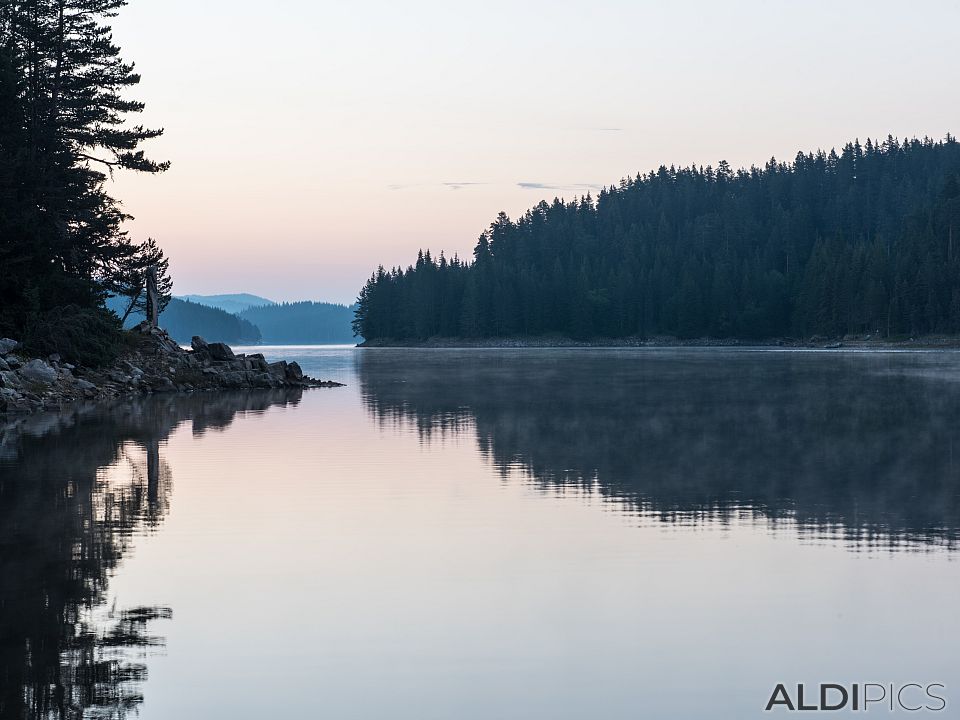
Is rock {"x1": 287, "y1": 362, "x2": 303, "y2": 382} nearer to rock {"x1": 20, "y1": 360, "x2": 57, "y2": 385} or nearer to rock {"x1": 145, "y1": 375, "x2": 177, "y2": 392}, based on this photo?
rock {"x1": 145, "y1": 375, "x2": 177, "y2": 392}

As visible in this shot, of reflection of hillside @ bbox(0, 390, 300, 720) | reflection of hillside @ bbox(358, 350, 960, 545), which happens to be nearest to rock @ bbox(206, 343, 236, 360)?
reflection of hillside @ bbox(358, 350, 960, 545)

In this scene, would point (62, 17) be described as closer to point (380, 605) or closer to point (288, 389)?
point (288, 389)

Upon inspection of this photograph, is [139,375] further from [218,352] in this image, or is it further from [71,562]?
[71,562]

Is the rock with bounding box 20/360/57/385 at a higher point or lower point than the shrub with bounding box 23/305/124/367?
lower

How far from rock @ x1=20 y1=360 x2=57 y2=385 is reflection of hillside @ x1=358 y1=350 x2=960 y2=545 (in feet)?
41.2

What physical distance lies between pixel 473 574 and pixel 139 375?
43.3 meters

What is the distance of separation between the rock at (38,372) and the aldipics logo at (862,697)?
130 ft

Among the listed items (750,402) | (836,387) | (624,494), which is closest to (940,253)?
(836,387)

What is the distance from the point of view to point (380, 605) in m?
10.5

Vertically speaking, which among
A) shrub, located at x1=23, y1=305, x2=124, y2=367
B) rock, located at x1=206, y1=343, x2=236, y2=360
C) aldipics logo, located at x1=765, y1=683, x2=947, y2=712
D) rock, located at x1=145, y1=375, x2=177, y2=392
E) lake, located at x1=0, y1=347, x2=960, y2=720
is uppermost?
shrub, located at x1=23, y1=305, x2=124, y2=367

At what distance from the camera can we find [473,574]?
1198cm

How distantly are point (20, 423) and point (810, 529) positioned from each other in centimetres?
2511

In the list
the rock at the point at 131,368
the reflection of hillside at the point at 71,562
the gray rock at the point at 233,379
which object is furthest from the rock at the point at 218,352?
the reflection of hillside at the point at 71,562

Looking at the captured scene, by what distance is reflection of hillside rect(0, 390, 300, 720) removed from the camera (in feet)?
26.5
